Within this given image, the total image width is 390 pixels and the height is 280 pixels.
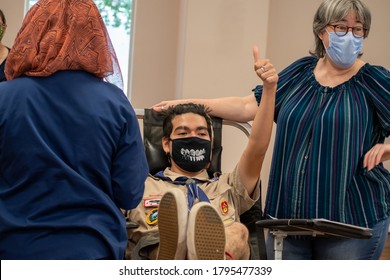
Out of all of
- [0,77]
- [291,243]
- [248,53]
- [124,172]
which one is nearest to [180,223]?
[124,172]

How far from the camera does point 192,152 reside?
3.07 meters

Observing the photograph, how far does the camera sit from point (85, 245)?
78.3 inches

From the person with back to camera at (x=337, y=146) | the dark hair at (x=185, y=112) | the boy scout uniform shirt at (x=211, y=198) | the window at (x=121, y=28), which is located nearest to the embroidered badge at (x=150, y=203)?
the boy scout uniform shirt at (x=211, y=198)

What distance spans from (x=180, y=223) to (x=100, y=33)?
2.30ft

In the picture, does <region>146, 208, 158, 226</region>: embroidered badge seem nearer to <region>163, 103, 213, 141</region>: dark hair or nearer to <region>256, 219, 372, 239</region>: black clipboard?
<region>163, 103, 213, 141</region>: dark hair

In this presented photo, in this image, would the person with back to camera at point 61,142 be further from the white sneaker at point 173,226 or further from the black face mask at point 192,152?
the black face mask at point 192,152

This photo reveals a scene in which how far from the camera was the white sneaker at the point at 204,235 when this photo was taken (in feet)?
7.54

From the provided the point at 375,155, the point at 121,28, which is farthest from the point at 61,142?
the point at 121,28

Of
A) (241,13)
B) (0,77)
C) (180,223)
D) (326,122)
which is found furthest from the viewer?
(241,13)

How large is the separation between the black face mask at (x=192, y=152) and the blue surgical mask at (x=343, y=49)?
700 millimetres

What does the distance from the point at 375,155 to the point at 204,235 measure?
0.69 m

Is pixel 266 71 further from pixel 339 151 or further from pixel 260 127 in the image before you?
pixel 339 151

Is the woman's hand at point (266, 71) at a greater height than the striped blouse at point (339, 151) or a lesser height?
greater
